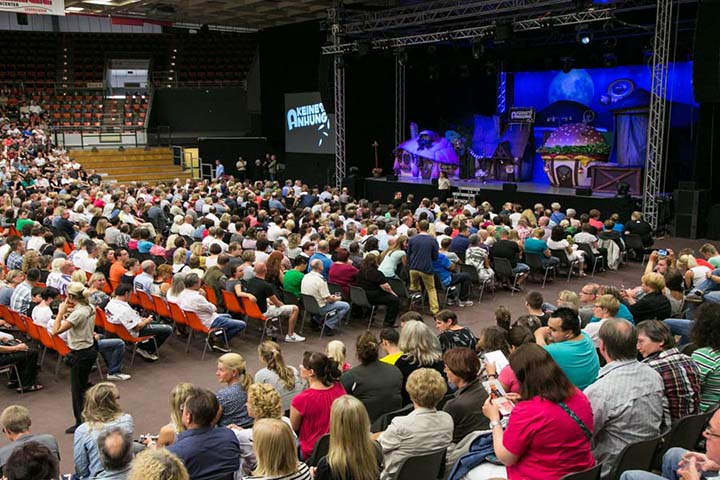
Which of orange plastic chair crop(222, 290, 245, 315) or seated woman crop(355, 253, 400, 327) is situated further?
seated woman crop(355, 253, 400, 327)

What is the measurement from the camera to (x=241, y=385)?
4.67m

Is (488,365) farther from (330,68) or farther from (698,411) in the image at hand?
(330,68)

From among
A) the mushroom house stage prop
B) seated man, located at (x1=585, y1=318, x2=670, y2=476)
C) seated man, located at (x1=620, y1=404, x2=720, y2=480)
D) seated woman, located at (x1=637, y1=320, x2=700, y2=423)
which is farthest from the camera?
the mushroom house stage prop

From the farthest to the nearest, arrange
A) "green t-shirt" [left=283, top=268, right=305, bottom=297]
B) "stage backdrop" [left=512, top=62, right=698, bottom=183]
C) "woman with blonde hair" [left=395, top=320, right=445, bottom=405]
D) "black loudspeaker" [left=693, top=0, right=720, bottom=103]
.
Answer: "stage backdrop" [left=512, top=62, right=698, bottom=183] → "black loudspeaker" [left=693, top=0, right=720, bottom=103] → "green t-shirt" [left=283, top=268, right=305, bottom=297] → "woman with blonde hair" [left=395, top=320, right=445, bottom=405]

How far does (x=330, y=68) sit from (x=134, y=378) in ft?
49.1

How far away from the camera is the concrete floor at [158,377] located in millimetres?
6297

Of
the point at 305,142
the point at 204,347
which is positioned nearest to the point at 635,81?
the point at 305,142

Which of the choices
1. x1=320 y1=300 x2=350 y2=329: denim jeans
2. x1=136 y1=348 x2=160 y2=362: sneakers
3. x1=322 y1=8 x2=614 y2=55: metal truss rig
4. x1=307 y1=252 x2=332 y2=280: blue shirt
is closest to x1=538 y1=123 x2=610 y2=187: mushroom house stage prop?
x1=322 y1=8 x2=614 y2=55: metal truss rig

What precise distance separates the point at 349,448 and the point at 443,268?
6.36 meters

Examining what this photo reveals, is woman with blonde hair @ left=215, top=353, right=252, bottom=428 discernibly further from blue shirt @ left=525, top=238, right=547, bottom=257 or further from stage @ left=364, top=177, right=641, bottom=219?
stage @ left=364, top=177, right=641, bottom=219

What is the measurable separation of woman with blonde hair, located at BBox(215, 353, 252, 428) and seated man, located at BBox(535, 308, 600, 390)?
2166 mm

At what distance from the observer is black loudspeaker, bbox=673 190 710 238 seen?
49.4ft

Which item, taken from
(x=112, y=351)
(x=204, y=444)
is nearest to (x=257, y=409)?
(x=204, y=444)

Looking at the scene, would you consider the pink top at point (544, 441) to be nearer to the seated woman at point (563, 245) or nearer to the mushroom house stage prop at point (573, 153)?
the seated woman at point (563, 245)
